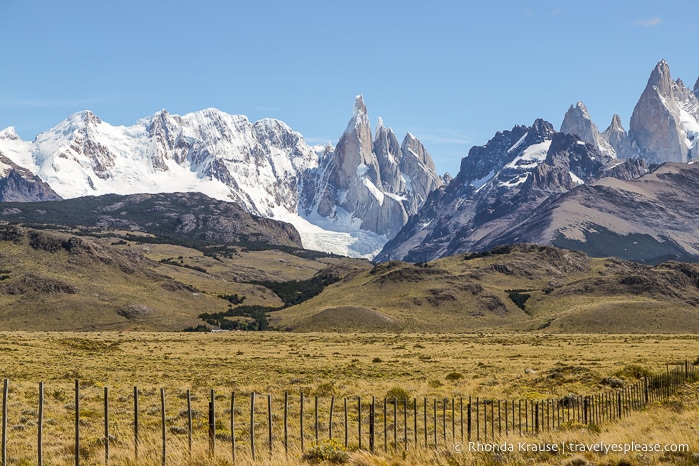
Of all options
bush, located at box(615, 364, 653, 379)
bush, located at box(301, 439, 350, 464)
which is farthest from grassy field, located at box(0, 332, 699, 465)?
bush, located at box(301, 439, 350, 464)

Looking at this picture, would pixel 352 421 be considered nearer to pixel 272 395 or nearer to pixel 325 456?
pixel 272 395

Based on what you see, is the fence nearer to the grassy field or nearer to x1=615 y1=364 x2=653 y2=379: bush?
the grassy field

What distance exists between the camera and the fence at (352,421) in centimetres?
2606

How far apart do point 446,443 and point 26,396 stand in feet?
90.5

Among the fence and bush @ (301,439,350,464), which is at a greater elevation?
bush @ (301,439,350,464)

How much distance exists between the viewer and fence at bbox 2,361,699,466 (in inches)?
1026

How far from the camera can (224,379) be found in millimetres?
57625

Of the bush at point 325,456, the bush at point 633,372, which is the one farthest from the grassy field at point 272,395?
the bush at point 325,456

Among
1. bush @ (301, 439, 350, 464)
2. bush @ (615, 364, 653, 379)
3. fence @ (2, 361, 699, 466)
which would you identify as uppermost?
bush @ (301, 439, 350, 464)

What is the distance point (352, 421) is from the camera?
118 ft

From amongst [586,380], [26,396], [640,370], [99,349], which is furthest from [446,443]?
[99,349]

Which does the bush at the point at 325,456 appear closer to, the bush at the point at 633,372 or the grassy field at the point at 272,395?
the grassy field at the point at 272,395

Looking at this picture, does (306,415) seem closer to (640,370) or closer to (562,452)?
(562,452)

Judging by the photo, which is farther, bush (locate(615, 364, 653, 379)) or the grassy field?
bush (locate(615, 364, 653, 379))
